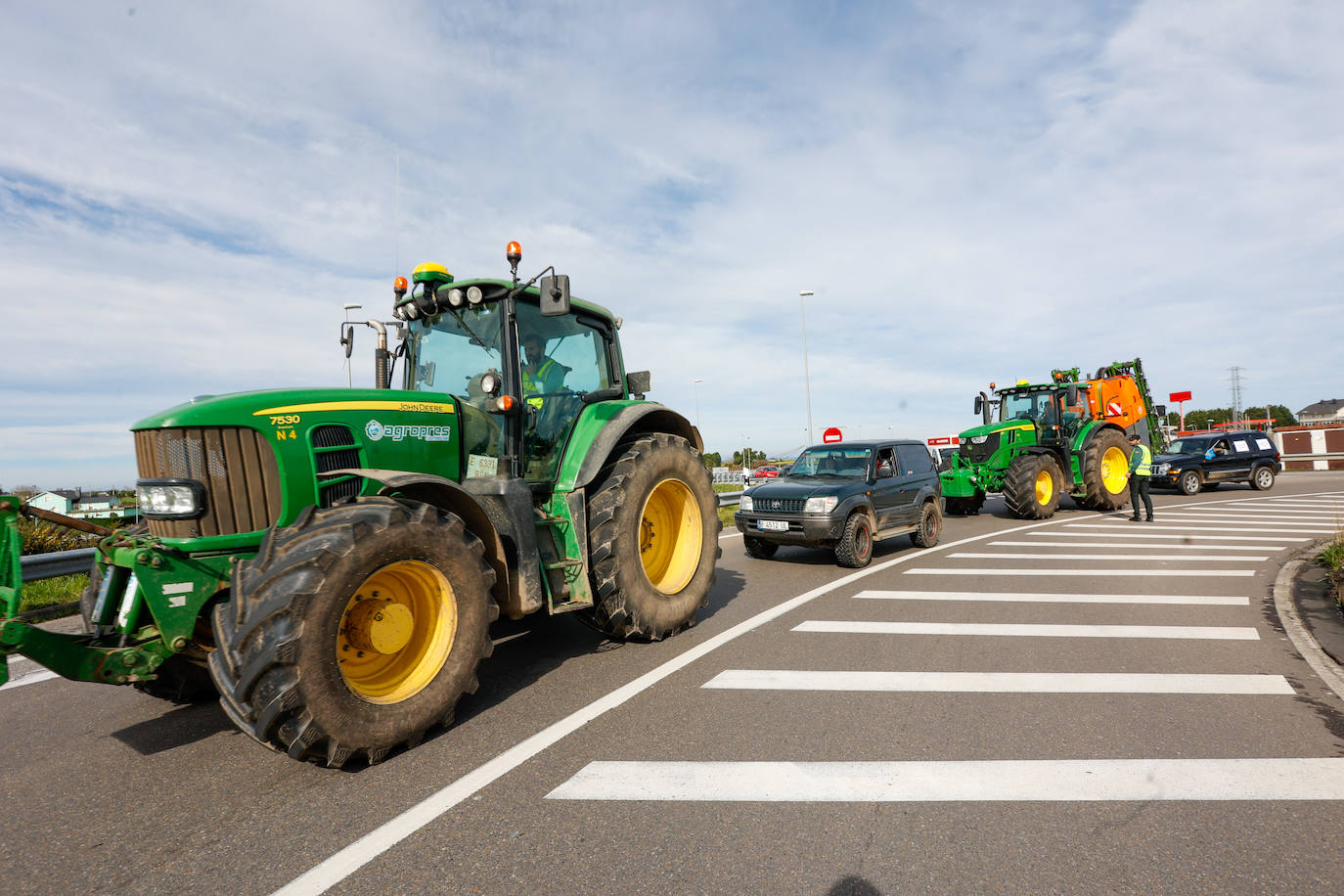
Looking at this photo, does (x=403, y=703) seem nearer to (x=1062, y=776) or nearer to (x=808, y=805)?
(x=808, y=805)

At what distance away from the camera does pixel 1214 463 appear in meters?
20.6

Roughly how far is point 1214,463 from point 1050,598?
1760 cm

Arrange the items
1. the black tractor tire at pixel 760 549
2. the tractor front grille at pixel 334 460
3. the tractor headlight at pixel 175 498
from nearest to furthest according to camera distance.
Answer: the tractor headlight at pixel 175 498
the tractor front grille at pixel 334 460
the black tractor tire at pixel 760 549

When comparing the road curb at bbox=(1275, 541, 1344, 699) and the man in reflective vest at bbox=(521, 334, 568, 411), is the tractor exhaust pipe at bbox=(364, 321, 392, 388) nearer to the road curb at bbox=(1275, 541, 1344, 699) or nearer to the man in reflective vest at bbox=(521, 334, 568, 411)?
the man in reflective vest at bbox=(521, 334, 568, 411)

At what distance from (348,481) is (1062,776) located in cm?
392

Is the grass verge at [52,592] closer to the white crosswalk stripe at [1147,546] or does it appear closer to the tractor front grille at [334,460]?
the tractor front grille at [334,460]

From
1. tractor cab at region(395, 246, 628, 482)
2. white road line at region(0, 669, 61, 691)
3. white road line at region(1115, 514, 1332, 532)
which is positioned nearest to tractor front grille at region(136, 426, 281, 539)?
tractor cab at region(395, 246, 628, 482)

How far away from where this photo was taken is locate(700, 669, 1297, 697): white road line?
4.55 meters

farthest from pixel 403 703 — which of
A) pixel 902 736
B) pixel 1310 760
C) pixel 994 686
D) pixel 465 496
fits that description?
pixel 1310 760

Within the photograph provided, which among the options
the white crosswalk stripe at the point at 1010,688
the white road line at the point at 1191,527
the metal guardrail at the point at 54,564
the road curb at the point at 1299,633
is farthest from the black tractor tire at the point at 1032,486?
the metal guardrail at the point at 54,564

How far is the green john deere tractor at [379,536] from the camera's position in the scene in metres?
3.22

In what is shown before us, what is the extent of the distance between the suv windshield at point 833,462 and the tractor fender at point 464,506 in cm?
667

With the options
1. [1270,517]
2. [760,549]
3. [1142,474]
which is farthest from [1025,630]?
[1270,517]

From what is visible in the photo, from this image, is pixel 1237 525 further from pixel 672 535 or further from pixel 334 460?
pixel 334 460
